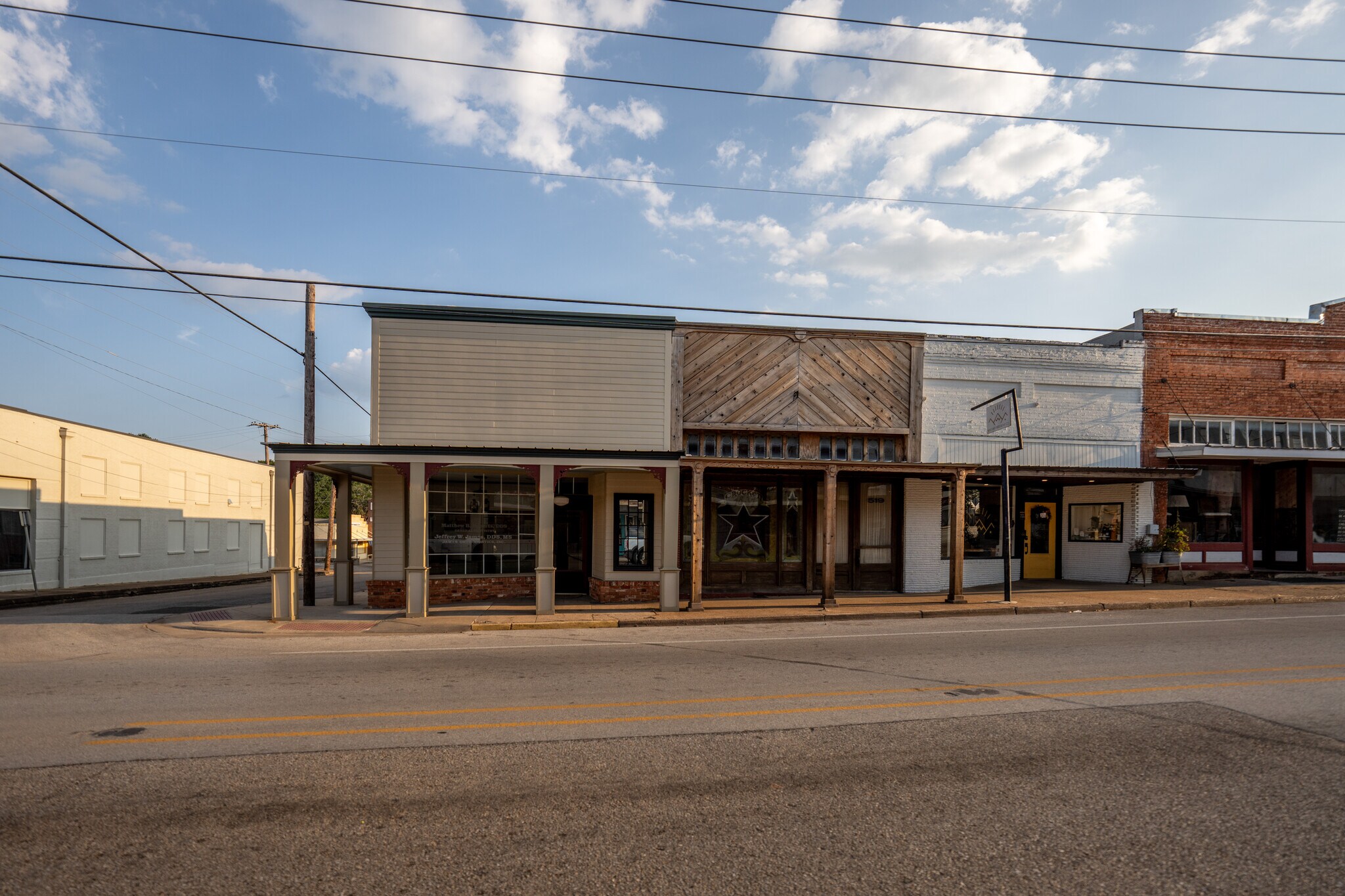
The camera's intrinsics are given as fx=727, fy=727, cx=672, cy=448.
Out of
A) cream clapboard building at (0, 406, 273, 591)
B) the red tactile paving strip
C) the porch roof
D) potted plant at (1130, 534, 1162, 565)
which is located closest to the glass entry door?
the porch roof

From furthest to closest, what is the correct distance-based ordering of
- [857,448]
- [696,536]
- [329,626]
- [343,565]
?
[857,448] < [343,565] < [696,536] < [329,626]

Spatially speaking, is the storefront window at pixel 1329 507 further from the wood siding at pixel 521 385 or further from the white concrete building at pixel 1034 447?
the wood siding at pixel 521 385

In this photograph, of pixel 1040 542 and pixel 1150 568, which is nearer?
pixel 1150 568

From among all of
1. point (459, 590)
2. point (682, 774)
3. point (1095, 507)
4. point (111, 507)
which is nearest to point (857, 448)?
point (1095, 507)

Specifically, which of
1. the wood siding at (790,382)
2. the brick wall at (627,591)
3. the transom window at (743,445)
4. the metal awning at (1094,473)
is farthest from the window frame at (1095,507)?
the brick wall at (627,591)

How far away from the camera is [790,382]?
1741 centimetres

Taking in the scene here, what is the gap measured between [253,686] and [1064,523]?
20.1 metres

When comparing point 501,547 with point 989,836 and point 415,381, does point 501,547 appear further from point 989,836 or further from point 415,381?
point 989,836

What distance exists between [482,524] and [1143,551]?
1662 centimetres

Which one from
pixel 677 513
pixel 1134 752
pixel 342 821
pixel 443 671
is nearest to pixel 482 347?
pixel 677 513

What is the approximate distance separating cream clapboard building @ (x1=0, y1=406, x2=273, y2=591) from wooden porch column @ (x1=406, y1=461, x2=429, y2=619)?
15.5m

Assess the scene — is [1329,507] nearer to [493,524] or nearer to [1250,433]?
[1250,433]

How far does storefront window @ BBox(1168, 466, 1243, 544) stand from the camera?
1948 centimetres

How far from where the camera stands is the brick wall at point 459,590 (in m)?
15.7
